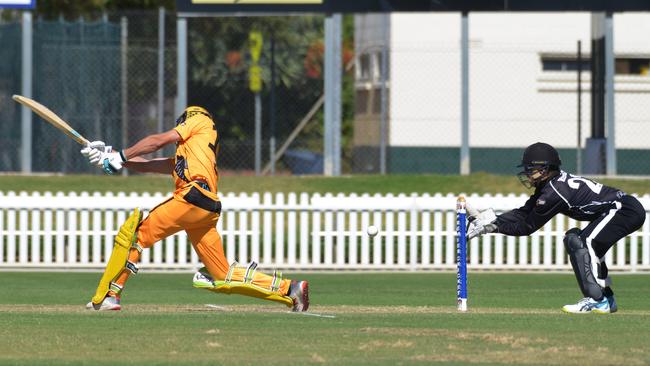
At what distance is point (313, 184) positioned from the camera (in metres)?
25.9

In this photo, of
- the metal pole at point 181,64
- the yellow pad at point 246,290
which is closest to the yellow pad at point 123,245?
the yellow pad at point 246,290

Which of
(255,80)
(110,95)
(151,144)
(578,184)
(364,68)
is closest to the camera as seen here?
(151,144)

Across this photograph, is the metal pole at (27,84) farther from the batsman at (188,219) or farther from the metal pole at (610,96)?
the batsman at (188,219)

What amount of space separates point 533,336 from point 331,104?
15.5 m

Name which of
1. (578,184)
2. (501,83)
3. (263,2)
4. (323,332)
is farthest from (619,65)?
(323,332)

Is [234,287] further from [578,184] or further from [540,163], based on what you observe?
[578,184]

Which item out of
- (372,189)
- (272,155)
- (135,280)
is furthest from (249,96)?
(135,280)

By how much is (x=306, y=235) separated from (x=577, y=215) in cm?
898

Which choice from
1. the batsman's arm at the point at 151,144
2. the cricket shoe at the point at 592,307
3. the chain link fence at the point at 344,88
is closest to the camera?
the batsman's arm at the point at 151,144

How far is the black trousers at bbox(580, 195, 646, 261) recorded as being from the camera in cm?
1288

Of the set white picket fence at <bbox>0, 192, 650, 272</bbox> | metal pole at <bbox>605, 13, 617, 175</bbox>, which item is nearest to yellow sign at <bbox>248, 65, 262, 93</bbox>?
metal pole at <bbox>605, 13, 617, 175</bbox>

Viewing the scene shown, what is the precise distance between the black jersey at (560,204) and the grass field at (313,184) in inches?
476

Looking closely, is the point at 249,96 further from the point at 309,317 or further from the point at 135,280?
the point at 309,317

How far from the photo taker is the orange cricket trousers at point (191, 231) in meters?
12.6
